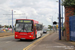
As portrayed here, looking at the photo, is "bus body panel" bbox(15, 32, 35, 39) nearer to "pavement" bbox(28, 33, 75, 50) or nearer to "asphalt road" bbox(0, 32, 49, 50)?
"asphalt road" bbox(0, 32, 49, 50)

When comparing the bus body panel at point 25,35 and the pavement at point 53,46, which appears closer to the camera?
the pavement at point 53,46

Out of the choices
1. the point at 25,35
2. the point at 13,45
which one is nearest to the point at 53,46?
the point at 13,45

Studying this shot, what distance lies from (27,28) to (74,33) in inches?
223

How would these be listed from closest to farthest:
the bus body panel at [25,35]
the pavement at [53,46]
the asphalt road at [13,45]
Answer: the pavement at [53,46], the asphalt road at [13,45], the bus body panel at [25,35]

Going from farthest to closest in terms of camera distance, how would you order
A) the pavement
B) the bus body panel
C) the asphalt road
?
the bus body panel
the asphalt road
the pavement

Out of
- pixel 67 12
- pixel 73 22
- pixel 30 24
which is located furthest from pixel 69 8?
pixel 30 24

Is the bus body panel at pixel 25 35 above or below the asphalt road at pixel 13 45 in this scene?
above

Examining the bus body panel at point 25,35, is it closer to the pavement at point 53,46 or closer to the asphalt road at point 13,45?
the asphalt road at point 13,45

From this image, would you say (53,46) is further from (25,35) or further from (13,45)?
(25,35)

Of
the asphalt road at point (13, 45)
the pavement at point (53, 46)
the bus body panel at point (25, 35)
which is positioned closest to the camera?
the pavement at point (53, 46)

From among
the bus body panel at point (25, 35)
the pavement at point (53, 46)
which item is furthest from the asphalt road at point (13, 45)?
the pavement at point (53, 46)

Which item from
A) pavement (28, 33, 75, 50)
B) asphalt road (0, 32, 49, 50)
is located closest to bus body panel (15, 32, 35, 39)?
asphalt road (0, 32, 49, 50)

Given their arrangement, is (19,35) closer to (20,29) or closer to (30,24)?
(20,29)

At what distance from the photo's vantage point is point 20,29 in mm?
16438
